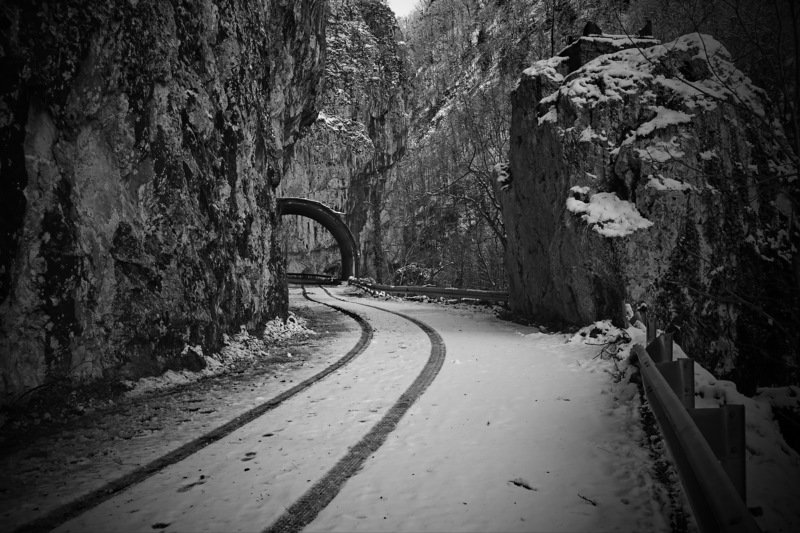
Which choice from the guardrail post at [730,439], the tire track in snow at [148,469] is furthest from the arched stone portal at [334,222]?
the guardrail post at [730,439]

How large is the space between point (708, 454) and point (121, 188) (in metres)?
7.05

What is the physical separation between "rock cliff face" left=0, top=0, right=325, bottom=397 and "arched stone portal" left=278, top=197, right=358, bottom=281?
2050 cm

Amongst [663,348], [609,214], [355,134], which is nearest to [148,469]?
[663,348]

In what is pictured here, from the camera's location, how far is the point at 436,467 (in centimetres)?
336

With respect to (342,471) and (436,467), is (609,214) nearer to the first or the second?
(436,467)

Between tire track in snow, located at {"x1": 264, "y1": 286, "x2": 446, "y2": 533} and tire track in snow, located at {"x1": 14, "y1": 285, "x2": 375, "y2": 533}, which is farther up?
tire track in snow, located at {"x1": 264, "y1": 286, "x2": 446, "y2": 533}

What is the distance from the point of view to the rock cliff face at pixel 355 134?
42.5m

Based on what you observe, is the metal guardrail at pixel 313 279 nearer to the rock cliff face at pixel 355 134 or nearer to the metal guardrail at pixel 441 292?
the metal guardrail at pixel 441 292

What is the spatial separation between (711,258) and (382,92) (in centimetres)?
4314

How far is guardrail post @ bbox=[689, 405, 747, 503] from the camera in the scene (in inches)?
84.8

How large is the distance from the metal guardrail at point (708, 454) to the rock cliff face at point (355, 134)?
134 ft

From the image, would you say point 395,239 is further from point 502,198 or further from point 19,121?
point 19,121

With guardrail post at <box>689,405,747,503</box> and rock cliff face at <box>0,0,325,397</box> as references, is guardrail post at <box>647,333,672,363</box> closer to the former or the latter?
guardrail post at <box>689,405,747,503</box>

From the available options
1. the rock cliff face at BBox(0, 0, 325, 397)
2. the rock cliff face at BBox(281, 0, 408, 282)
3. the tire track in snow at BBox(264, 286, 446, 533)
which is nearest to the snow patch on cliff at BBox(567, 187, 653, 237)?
the tire track in snow at BBox(264, 286, 446, 533)
